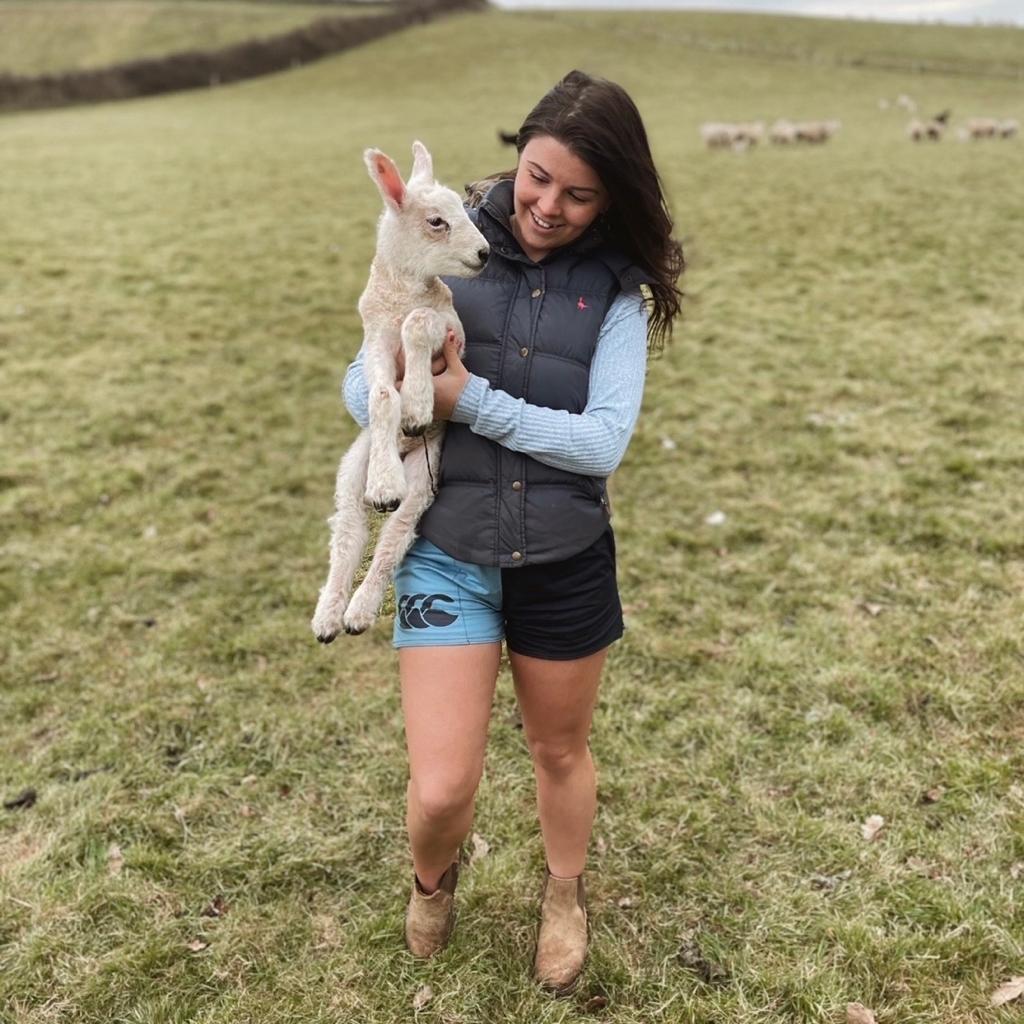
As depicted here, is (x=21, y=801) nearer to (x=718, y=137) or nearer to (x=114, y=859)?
(x=114, y=859)

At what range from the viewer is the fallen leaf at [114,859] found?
139 inches

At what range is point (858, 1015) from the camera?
9.35 feet

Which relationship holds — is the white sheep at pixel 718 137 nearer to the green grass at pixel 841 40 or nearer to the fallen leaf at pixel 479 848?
the fallen leaf at pixel 479 848

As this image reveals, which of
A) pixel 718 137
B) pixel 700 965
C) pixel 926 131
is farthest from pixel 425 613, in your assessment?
pixel 926 131

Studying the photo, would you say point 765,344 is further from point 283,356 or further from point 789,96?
point 789,96

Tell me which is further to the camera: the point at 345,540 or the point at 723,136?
the point at 723,136

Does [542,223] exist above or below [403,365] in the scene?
above

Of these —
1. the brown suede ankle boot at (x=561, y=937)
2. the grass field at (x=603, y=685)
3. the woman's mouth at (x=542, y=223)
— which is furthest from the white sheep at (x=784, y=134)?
the brown suede ankle boot at (x=561, y=937)

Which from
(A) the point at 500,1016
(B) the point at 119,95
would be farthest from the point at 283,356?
(B) the point at 119,95

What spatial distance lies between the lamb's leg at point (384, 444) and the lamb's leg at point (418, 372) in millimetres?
50

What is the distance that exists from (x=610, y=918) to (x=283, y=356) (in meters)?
7.55

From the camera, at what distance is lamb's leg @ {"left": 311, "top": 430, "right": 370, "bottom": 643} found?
2744mm

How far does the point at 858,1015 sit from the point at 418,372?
2643mm

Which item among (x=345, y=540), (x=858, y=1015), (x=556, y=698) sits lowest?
(x=858, y=1015)
